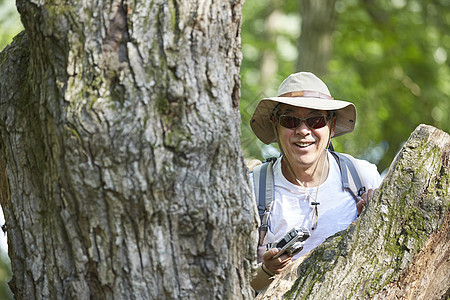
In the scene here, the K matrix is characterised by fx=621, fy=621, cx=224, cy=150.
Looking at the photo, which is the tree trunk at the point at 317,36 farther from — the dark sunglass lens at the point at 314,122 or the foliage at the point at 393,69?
the dark sunglass lens at the point at 314,122

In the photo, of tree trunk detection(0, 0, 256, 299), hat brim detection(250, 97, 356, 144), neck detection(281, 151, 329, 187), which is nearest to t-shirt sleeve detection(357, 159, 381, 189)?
neck detection(281, 151, 329, 187)

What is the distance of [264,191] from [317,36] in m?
6.97

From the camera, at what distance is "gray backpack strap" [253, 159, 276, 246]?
12.5 feet

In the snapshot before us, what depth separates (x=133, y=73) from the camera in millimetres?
2262

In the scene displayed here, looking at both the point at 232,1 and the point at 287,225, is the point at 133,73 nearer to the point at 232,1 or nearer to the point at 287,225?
the point at 232,1

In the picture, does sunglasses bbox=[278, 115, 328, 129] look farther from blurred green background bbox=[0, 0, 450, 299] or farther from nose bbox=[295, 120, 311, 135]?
blurred green background bbox=[0, 0, 450, 299]

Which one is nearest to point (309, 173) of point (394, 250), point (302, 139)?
point (302, 139)

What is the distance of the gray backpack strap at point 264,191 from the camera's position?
12.5 ft

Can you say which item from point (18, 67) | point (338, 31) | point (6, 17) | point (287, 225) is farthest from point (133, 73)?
point (338, 31)

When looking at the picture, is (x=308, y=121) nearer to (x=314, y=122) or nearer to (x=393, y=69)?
(x=314, y=122)

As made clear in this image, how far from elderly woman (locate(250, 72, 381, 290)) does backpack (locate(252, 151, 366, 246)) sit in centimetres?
3

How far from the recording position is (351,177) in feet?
13.3

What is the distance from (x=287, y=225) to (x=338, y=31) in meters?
9.98

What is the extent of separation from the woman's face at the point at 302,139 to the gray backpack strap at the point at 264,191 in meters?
0.18
